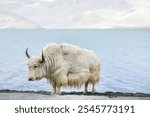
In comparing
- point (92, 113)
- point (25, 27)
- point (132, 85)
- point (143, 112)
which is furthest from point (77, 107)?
point (25, 27)

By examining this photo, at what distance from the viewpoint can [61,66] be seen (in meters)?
9.94

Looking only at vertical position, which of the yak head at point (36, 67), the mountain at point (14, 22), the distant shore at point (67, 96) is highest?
the mountain at point (14, 22)

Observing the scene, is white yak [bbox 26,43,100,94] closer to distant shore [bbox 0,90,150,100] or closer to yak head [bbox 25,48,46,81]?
yak head [bbox 25,48,46,81]

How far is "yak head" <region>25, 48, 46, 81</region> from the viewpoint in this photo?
973 cm

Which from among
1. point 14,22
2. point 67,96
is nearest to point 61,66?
point 67,96

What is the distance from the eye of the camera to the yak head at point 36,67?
31.9ft

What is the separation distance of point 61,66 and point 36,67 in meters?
0.51

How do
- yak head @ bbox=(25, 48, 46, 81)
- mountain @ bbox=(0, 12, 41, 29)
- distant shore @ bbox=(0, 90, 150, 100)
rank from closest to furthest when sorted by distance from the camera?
1. distant shore @ bbox=(0, 90, 150, 100)
2. yak head @ bbox=(25, 48, 46, 81)
3. mountain @ bbox=(0, 12, 41, 29)

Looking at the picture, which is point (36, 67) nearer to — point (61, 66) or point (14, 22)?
point (61, 66)

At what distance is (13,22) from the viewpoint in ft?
270

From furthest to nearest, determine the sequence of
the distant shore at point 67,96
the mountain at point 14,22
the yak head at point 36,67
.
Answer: the mountain at point 14,22 → the yak head at point 36,67 → the distant shore at point 67,96

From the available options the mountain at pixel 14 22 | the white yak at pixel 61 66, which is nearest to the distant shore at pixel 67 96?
the white yak at pixel 61 66

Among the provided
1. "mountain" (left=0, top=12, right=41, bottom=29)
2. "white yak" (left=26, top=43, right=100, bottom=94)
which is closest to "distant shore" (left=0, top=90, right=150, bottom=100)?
"white yak" (left=26, top=43, right=100, bottom=94)

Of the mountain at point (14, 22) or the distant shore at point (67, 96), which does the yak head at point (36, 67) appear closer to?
the distant shore at point (67, 96)
